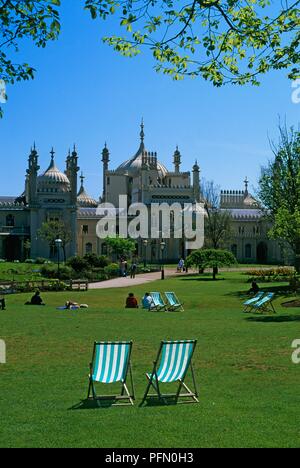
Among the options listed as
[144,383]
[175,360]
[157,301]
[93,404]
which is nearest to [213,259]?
[157,301]

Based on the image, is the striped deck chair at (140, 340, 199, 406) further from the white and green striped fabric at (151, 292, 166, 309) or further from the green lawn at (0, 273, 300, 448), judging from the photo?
the white and green striped fabric at (151, 292, 166, 309)

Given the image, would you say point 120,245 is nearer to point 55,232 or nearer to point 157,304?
point 55,232

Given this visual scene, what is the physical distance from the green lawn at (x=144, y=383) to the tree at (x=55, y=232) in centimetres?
5251

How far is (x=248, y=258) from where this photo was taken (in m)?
91.6

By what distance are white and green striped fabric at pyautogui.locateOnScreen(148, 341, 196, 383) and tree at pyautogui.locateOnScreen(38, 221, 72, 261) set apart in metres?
65.8

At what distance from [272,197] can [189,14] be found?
3497 centimetres

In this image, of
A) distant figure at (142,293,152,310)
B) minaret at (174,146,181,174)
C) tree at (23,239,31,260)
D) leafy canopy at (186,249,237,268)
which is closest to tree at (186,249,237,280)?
leafy canopy at (186,249,237,268)

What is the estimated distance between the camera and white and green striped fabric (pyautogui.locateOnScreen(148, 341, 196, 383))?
10445 mm

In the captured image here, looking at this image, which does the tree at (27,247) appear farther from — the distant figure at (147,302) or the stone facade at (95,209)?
the distant figure at (147,302)

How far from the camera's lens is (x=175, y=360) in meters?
10.6

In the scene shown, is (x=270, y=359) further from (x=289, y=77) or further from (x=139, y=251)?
(x=139, y=251)

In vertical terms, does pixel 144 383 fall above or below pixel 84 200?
below

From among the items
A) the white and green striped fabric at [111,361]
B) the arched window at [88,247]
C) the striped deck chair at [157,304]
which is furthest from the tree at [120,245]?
the white and green striped fabric at [111,361]

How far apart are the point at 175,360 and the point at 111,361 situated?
1.07 m
